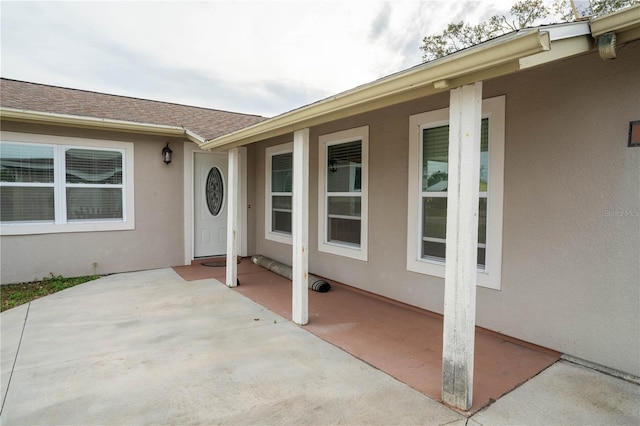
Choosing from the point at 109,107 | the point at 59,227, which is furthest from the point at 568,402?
the point at 109,107

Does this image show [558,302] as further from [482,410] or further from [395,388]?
[395,388]

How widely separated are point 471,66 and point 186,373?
10.4ft

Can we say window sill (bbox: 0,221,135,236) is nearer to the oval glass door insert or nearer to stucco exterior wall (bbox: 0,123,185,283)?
stucco exterior wall (bbox: 0,123,185,283)

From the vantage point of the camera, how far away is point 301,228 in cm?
413

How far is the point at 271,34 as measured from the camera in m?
10.9

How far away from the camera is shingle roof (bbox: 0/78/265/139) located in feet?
19.6

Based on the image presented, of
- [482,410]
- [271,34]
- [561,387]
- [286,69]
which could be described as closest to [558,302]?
[561,387]

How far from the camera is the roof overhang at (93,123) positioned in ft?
17.8

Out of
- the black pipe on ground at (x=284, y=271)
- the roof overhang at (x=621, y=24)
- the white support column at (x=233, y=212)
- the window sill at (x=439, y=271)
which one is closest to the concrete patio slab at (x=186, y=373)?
the white support column at (x=233, y=212)

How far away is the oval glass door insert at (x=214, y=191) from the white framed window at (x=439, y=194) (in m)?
4.72

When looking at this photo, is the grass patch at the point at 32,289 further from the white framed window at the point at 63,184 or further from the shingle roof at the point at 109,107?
the shingle roof at the point at 109,107

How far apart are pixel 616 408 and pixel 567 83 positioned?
2629mm

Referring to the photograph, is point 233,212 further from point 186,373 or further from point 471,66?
point 471,66

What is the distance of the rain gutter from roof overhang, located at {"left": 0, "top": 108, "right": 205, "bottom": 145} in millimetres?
3690
